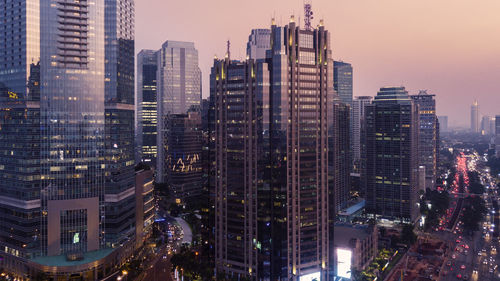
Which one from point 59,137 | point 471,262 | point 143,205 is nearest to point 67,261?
point 59,137

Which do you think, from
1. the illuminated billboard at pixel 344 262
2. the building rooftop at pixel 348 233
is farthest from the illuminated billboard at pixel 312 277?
the building rooftop at pixel 348 233

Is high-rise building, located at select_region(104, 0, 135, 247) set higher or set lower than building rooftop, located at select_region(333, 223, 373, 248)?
higher

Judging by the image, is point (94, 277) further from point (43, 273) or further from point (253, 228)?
point (253, 228)

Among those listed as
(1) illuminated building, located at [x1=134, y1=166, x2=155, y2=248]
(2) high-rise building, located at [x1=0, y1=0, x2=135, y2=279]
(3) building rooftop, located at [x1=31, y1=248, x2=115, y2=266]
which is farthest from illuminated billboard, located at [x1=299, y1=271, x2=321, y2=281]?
(1) illuminated building, located at [x1=134, y1=166, x2=155, y2=248]

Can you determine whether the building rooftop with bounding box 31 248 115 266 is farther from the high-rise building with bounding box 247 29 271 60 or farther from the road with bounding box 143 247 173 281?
the high-rise building with bounding box 247 29 271 60

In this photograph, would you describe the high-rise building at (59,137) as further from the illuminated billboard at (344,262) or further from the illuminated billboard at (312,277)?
the illuminated billboard at (344,262)

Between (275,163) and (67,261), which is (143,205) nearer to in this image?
(67,261)
